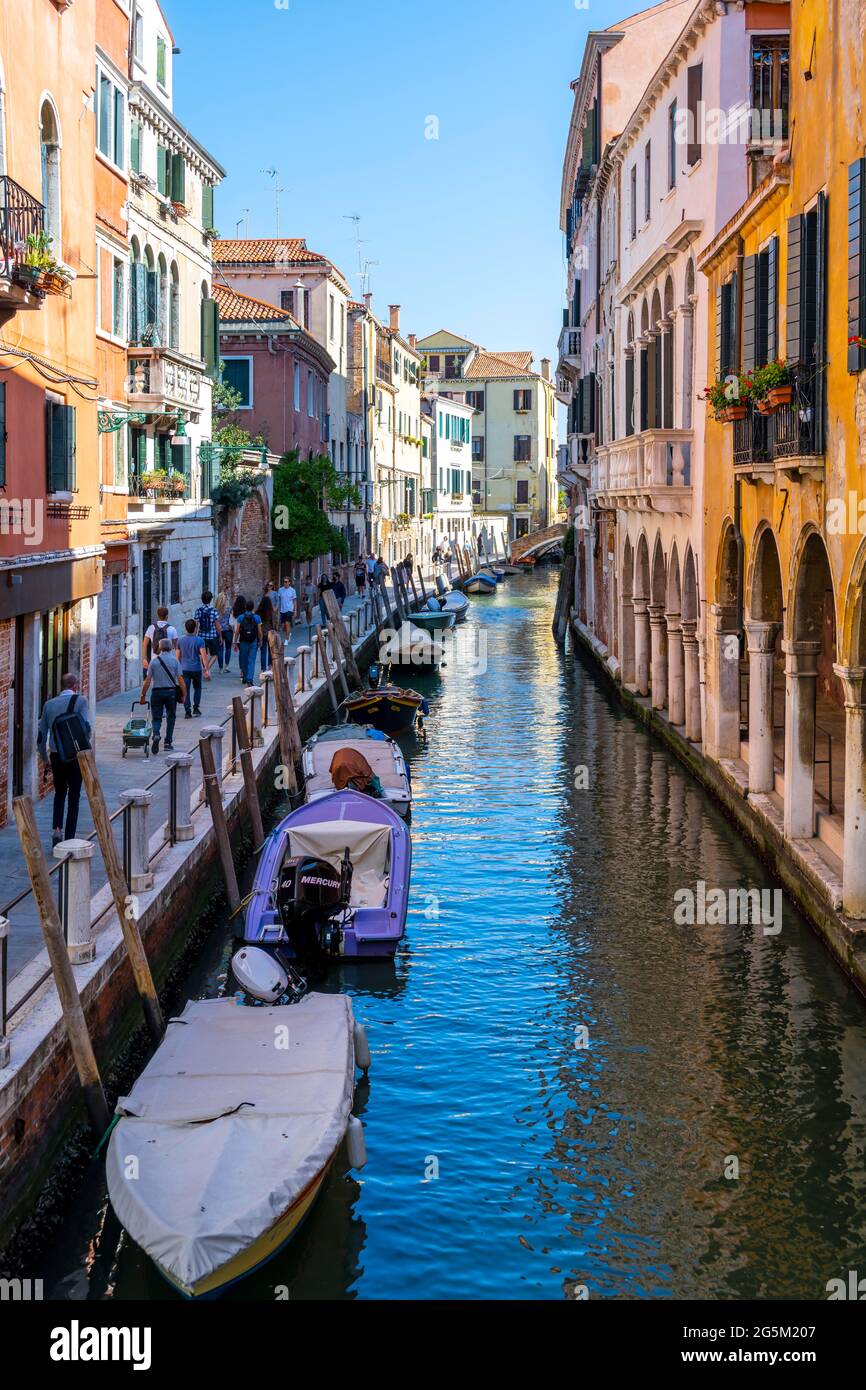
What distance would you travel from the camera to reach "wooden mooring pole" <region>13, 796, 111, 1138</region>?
329 inches

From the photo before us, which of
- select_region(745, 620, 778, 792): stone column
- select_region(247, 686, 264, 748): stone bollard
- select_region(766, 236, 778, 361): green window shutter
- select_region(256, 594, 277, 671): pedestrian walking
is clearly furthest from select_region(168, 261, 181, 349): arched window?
select_region(766, 236, 778, 361): green window shutter

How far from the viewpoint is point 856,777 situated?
11711 millimetres

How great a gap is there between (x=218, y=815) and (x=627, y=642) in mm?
16759

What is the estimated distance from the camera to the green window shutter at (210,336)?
98.0 ft

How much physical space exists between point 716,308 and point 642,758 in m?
6.90

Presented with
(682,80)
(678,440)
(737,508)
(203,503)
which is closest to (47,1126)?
(737,508)

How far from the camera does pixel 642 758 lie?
23.2 metres

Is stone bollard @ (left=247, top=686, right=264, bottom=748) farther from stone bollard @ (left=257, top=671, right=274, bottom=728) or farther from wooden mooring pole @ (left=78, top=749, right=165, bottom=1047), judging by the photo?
wooden mooring pole @ (left=78, top=749, right=165, bottom=1047)

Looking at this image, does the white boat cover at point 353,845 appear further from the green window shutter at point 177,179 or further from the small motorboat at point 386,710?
the green window shutter at point 177,179

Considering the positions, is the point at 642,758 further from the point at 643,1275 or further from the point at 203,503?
the point at 643,1275

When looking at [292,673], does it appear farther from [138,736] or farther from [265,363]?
[265,363]

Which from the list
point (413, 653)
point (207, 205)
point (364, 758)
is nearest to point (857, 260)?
point (364, 758)

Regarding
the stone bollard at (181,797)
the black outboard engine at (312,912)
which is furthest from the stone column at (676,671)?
the black outboard engine at (312,912)

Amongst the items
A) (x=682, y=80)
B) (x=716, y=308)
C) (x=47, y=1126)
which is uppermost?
(x=682, y=80)
